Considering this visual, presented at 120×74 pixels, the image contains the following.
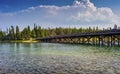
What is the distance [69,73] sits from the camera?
89.6ft

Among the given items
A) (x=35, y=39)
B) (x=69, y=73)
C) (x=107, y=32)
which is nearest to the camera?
(x=69, y=73)

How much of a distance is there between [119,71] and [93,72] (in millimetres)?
3135

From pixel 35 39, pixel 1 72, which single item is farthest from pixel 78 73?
pixel 35 39

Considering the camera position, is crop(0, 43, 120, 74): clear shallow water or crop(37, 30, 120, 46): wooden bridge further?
crop(37, 30, 120, 46): wooden bridge

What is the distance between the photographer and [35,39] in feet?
629

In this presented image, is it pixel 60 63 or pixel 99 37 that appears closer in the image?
pixel 60 63

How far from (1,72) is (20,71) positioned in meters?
2.08

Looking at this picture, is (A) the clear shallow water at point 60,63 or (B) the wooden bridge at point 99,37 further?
(B) the wooden bridge at point 99,37

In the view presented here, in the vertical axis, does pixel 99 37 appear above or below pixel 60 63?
above

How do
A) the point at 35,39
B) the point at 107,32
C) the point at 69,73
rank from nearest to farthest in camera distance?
the point at 69,73
the point at 107,32
the point at 35,39

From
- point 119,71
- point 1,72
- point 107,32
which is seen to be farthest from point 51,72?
point 107,32

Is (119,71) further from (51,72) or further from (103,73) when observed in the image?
(51,72)

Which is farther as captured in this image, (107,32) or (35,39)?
(35,39)

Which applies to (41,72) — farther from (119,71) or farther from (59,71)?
(119,71)
